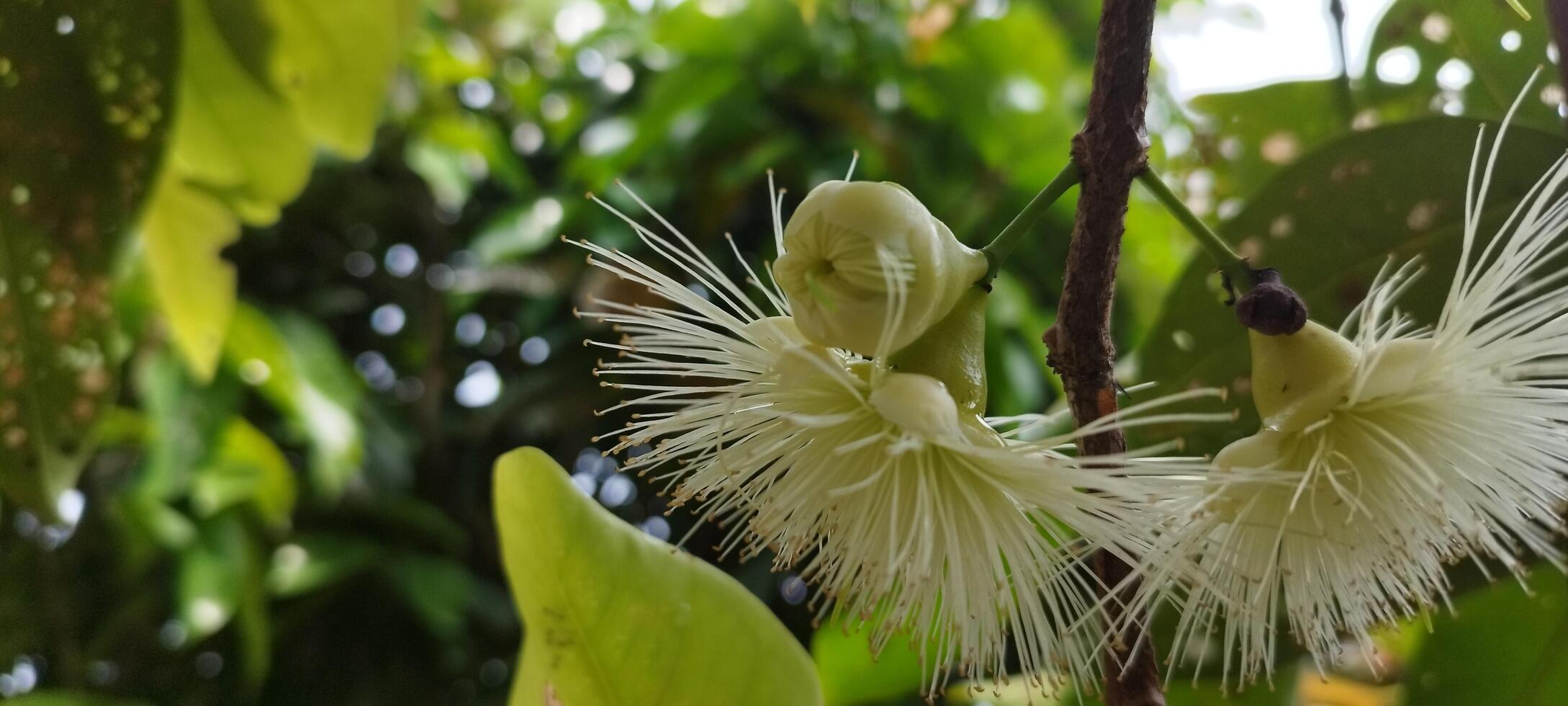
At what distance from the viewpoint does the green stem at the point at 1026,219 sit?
1.28 ft

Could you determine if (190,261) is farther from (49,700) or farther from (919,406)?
(919,406)

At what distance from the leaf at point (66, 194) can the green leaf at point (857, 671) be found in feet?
1.73

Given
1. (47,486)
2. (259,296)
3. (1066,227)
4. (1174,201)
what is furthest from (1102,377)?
(259,296)

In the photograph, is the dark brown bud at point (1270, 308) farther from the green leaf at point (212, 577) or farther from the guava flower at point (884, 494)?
the green leaf at point (212, 577)

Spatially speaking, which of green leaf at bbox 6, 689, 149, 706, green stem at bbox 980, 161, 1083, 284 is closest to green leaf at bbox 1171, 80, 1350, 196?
green stem at bbox 980, 161, 1083, 284

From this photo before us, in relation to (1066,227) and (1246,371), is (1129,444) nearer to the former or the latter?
(1246,371)

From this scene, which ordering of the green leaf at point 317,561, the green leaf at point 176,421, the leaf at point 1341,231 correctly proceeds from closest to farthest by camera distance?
1. the leaf at point 1341,231
2. the green leaf at point 176,421
3. the green leaf at point 317,561

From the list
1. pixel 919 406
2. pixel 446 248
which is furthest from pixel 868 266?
pixel 446 248

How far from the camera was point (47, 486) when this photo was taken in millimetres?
542

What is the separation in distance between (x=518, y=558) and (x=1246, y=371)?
0.42 metres

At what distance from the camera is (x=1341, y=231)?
553 millimetres

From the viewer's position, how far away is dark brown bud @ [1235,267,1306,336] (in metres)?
0.41

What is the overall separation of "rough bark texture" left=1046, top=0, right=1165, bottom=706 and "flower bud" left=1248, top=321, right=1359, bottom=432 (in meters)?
0.09

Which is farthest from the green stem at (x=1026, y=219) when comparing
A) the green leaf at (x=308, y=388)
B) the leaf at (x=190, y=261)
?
the green leaf at (x=308, y=388)
